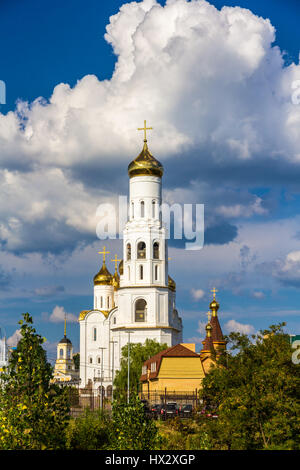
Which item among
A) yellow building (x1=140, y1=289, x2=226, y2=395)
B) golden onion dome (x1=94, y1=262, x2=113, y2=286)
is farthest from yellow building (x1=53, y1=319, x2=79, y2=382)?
yellow building (x1=140, y1=289, x2=226, y2=395)

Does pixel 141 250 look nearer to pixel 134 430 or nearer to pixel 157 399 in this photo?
pixel 157 399

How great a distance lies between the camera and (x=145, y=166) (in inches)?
3460

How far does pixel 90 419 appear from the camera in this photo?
Answer: 29.2m

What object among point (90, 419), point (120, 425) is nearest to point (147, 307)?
point (90, 419)

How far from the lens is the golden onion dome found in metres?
104

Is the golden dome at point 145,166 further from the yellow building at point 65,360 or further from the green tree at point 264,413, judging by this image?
the yellow building at point 65,360

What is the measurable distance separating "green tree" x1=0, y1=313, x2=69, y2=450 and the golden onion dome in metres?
83.5

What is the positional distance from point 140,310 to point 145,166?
55.6ft

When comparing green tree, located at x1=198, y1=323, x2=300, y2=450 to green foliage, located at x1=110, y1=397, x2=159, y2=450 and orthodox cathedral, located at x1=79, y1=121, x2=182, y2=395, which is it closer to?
green foliage, located at x1=110, y1=397, x2=159, y2=450

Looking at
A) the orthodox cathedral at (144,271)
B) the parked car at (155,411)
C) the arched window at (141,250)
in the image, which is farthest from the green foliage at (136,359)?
the parked car at (155,411)

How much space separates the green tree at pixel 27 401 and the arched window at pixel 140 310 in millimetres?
65330

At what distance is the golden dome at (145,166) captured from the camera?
288 feet

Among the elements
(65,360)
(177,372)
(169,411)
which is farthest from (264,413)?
(65,360)
